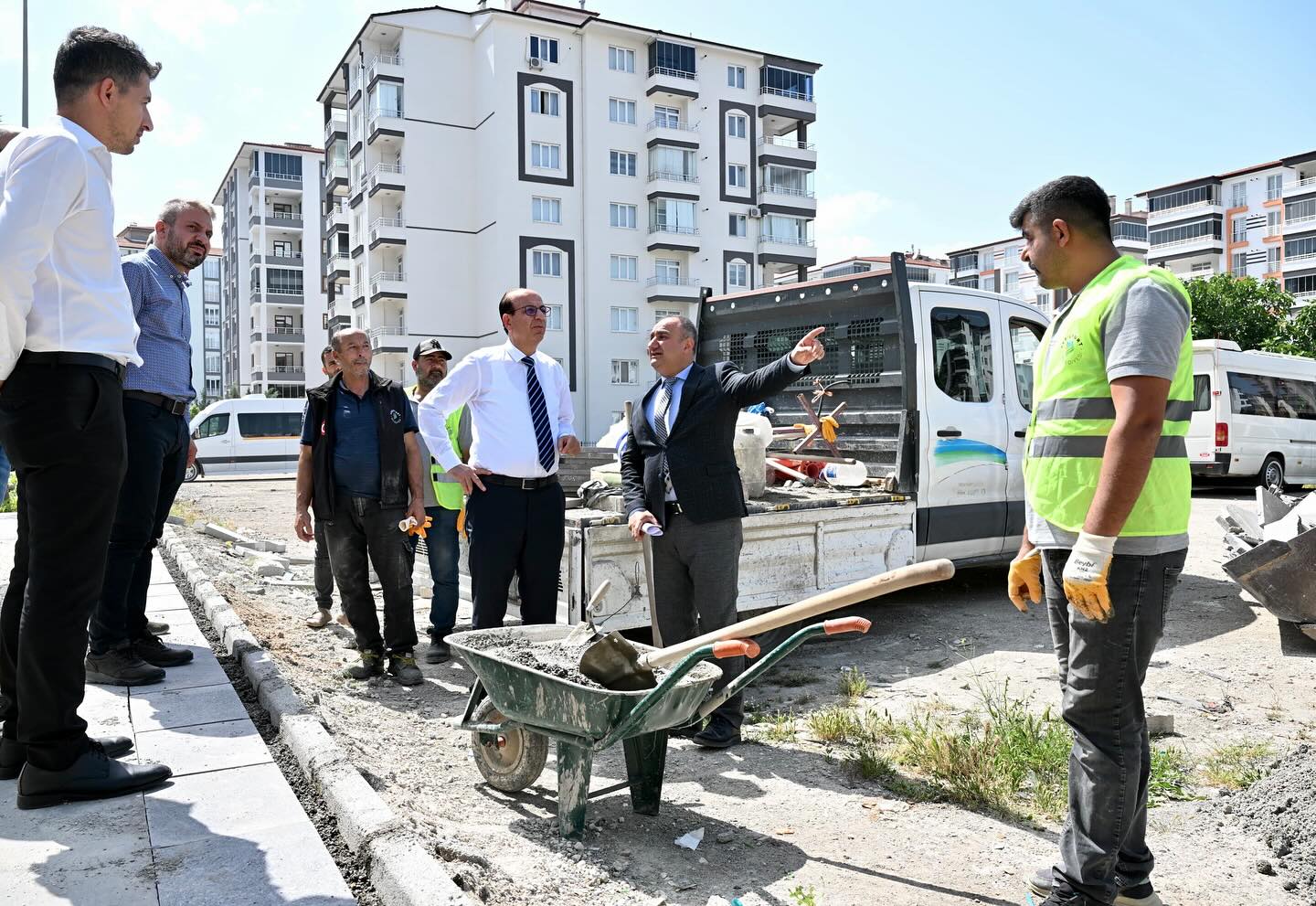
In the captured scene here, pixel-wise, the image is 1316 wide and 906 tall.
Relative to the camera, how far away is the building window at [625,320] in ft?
150

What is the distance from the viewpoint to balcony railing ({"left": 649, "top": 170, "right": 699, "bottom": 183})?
4625cm

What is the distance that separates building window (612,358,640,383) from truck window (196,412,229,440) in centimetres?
2137

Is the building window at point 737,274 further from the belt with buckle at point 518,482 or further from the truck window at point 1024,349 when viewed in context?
the belt with buckle at point 518,482

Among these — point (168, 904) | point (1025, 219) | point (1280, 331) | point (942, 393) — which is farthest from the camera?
point (1280, 331)

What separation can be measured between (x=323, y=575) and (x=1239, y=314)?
41930 millimetres

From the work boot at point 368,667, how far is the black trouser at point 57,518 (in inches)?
95.5

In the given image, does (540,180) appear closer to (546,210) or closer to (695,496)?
(546,210)

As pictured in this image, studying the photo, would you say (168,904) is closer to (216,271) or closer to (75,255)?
(75,255)

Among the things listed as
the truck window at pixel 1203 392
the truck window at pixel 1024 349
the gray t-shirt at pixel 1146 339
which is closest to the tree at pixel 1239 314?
the truck window at pixel 1203 392

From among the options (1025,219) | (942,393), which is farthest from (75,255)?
(942,393)

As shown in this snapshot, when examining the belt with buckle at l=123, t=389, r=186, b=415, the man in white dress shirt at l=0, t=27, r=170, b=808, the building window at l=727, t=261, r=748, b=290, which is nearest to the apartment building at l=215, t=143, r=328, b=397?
the building window at l=727, t=261, r=748, b=290

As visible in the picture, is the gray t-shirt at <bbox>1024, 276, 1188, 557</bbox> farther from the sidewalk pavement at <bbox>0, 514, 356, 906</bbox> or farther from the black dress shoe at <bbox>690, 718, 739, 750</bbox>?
the sidewalk pavement at <bbox>0, 514, 356, 906</bbox>

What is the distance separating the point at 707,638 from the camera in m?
3.26

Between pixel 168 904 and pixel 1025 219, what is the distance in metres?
3.12
